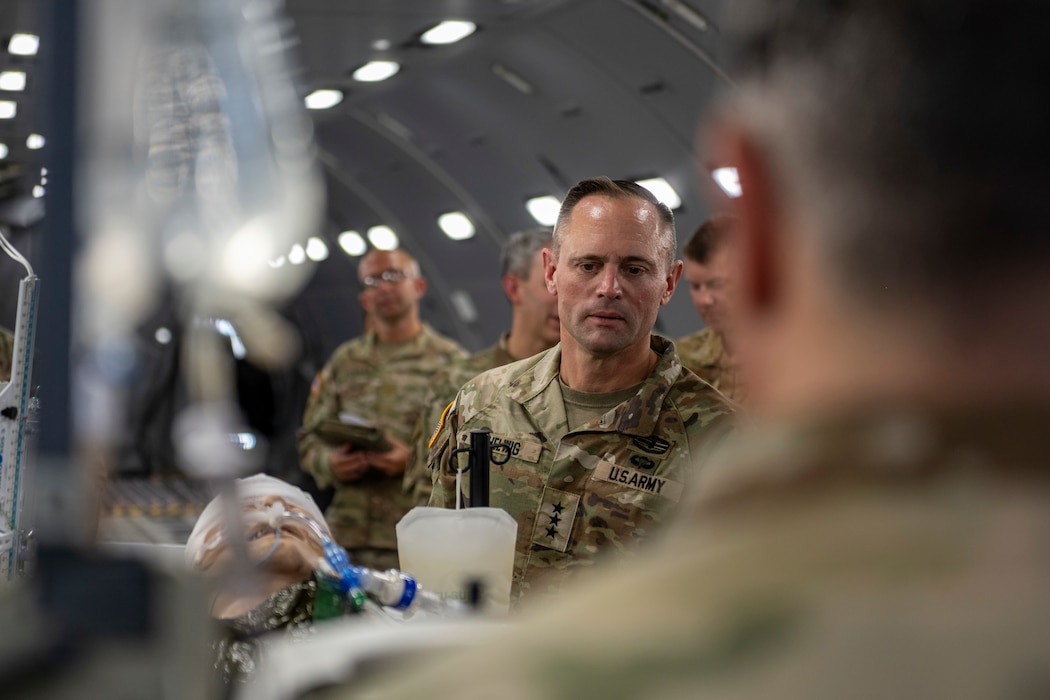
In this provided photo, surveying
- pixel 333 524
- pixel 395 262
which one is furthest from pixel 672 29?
pixel 333 524

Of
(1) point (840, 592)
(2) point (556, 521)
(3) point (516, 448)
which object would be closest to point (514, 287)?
(3) point (516, 448)

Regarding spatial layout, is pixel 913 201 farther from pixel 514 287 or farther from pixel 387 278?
pixel 387 278

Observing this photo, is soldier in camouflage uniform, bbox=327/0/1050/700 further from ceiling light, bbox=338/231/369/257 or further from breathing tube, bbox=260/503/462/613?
ceiling light, bbox=338/231/369/257

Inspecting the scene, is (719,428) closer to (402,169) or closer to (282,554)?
(282,554)

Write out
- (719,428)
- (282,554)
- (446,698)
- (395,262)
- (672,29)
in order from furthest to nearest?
(672,29) < (395,262) < (719,428) < (282,554) < (446,698)

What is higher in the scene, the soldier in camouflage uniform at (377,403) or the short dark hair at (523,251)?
the short dark hair at (523,251)

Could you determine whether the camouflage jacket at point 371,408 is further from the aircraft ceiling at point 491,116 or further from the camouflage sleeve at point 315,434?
the aircraft ceiling at point 491,116

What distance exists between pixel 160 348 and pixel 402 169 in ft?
33.1

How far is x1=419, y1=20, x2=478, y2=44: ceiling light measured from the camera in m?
7.85

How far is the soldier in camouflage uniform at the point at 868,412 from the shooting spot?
1.74ft

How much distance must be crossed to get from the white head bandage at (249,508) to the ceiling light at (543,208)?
7.70m

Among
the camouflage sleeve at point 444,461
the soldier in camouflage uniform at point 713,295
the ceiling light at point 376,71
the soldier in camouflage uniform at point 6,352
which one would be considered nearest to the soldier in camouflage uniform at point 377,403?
the soldier in camouflage uniform at point 713,295

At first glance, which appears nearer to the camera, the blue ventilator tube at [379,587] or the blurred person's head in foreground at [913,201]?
the blurred person's head in foreground at [913,201]

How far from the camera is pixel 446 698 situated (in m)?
0.56
